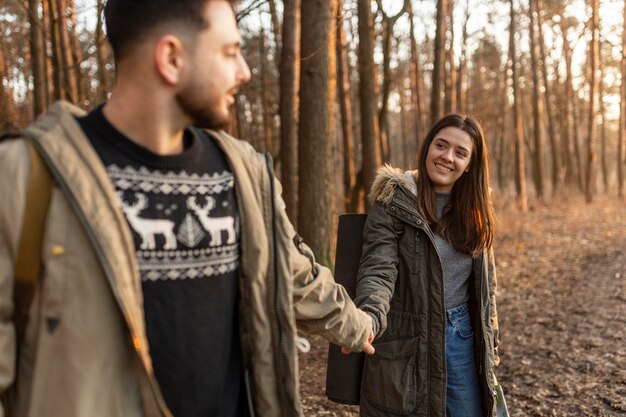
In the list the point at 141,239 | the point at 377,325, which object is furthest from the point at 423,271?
the point at 141,239

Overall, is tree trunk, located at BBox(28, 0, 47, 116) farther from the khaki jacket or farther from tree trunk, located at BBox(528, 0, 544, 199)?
tree trunk, located at BBox(528, 0, 544, 199)

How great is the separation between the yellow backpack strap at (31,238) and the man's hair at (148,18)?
0.42 meters

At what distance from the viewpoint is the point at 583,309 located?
698 centimetres

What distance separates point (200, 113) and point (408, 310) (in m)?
1.62

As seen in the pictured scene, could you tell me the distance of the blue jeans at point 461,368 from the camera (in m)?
2.69

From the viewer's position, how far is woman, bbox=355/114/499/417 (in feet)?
8.55

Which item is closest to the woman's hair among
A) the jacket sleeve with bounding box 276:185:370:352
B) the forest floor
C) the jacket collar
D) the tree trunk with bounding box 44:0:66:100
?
the forest floor

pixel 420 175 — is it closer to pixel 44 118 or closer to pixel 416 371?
pixel 416 371

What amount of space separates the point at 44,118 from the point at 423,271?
73.9 inches

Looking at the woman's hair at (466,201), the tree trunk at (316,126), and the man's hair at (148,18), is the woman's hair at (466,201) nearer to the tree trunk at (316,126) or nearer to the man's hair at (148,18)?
the man's hair at (148,18)

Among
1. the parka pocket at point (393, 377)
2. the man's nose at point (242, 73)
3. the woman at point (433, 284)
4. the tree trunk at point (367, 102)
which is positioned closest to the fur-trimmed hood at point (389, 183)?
the woman at point (433, 284)

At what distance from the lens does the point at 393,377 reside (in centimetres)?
261

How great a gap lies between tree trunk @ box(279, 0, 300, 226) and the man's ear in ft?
16.7

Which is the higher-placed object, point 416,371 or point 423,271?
point 423,271
